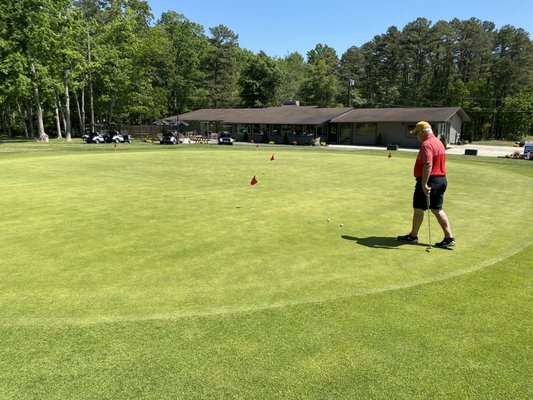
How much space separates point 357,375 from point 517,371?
1457 millimetres

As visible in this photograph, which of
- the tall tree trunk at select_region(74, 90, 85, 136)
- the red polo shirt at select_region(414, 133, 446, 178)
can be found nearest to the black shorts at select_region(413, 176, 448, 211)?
the red polo shirt at select_region(414, 133, 446, 178)

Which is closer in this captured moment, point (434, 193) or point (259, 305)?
point (259, 305)

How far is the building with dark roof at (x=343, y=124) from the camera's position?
170 ft

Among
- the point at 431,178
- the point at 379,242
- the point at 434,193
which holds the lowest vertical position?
the point at 379,242

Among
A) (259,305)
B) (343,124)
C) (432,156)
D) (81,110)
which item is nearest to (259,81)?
(343,124)

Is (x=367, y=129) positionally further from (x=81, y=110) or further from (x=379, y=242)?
(x=379, y=242)

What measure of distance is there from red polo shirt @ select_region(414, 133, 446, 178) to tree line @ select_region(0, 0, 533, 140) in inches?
2029

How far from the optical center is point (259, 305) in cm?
509

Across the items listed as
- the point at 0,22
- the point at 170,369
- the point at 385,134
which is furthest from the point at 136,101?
the point at 170,369

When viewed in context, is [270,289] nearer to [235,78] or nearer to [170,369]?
[170,369]

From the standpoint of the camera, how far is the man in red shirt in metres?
7.35

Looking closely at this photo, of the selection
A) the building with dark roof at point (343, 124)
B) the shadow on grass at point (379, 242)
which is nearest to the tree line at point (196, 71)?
the building with dark roof at point (343, 124)

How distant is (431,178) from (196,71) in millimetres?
80504

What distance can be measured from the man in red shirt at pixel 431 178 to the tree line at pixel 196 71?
2028 inches
